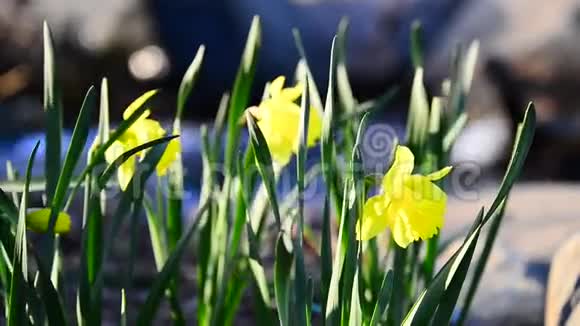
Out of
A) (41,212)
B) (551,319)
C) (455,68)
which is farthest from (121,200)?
(551,319)

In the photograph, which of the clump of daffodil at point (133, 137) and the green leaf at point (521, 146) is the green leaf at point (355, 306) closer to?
the green leaf at point (521, 146)

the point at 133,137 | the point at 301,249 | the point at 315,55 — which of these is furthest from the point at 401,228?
the point at 315,55

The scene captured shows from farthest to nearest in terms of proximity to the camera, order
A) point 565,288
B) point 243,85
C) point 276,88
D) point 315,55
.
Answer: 1. point 315,55
2. point 565,288
3. point 243,85
4. point 276,88

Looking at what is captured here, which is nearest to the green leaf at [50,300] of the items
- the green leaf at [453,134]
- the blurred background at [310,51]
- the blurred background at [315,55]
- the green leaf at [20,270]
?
the green leaf at [20,270]

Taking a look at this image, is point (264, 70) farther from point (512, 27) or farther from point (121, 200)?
point (121, 200)

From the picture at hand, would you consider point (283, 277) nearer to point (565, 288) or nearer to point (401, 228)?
point (401, 228)

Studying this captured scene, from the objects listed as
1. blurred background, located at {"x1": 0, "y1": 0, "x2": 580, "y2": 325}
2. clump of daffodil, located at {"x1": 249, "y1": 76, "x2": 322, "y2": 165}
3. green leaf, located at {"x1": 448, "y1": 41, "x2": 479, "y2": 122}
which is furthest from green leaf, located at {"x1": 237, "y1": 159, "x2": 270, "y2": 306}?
blurred background, located at {"x1": 0, "y1": 0, "x2": 580, "y2": 325}
